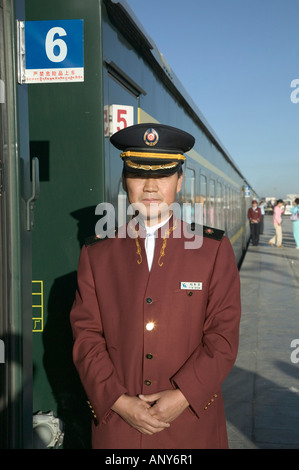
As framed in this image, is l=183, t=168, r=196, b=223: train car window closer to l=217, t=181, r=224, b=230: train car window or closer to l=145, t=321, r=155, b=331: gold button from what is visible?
l=145, t=321, r=155, b=331: gold button

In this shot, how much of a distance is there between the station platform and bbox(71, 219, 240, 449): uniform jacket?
6.76 ft

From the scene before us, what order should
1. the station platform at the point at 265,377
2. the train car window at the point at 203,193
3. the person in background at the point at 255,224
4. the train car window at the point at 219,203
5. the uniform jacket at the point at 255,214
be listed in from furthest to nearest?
the uniform jacket at the point at 255,214, the person in background at the point at 255,224, the train car window at the point at 219,203, the train car window at the point at 203,193, the station platform at the point at 265,377

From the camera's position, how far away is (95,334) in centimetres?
222

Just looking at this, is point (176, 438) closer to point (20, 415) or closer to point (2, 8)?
point (20, 415)

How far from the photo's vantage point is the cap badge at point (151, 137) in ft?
7.36

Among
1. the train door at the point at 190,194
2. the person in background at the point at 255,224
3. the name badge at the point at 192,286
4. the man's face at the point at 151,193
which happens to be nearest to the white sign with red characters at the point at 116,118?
the man's face at the point at 151,193

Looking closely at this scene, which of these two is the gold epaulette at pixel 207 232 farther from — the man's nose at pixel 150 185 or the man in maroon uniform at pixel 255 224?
the man in maroon uniform at pixel 255 224

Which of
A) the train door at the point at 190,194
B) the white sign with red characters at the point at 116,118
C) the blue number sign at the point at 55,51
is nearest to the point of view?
the blue number sign at the point at 55,51

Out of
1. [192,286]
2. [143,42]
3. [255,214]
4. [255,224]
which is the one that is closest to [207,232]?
[192,286]

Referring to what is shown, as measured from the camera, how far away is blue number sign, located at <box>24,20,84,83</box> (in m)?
2.71

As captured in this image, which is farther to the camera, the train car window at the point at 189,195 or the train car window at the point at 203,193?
the train car window at the point at 203,193

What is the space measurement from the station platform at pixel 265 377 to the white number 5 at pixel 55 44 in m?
2.84

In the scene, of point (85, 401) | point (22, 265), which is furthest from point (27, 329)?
point (85, 401)

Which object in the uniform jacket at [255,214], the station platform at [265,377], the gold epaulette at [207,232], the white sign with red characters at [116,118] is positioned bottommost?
the station platform at [265,377]
